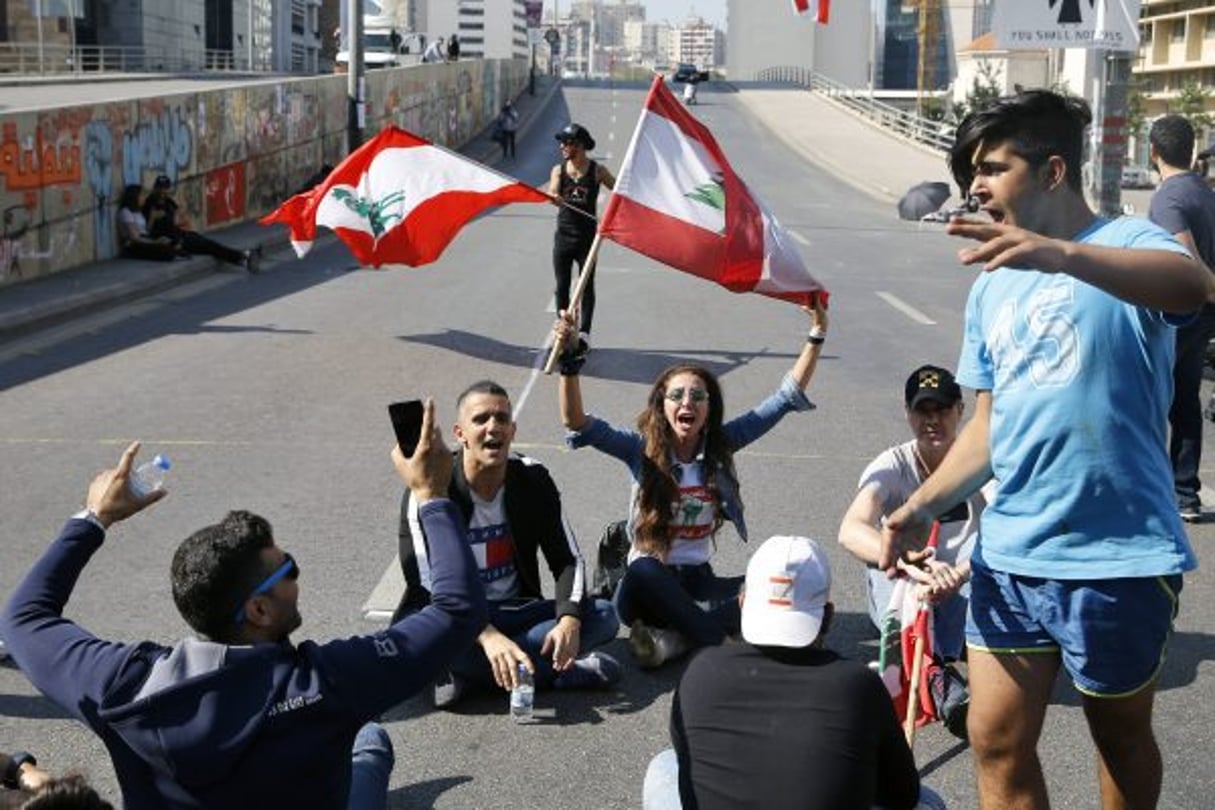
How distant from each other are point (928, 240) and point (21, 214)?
54.9 feet

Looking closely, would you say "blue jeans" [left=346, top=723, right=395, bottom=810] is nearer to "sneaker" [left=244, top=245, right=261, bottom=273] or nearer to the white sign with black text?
the white sign with black text

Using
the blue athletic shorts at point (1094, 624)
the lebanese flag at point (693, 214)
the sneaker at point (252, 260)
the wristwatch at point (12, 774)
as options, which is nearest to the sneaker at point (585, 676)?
the wristwatch at point (12, 774)

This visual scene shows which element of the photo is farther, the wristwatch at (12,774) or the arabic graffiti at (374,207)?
the arabic graffiti at (374,207)

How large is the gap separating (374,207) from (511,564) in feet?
19.1

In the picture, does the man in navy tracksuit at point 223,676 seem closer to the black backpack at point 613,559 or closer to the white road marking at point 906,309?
the black backpack at point 613,559

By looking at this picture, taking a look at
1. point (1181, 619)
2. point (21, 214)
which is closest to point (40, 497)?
point (1181, 619)

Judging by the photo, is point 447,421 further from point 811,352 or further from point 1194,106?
point 1194,106

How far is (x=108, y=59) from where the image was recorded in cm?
6669

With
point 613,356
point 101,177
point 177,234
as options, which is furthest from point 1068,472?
point 177,234

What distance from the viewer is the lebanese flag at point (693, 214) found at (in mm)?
8672

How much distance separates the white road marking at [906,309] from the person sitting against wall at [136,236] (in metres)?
8.87

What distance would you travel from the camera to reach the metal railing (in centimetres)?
5456

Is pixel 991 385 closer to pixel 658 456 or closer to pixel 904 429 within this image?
pixel 658 456

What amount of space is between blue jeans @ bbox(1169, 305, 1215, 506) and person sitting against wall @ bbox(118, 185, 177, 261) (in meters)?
14.7
